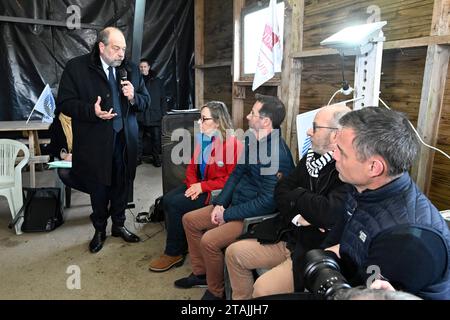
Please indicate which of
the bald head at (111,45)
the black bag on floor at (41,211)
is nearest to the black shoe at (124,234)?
the black bag on floor at (41,211)

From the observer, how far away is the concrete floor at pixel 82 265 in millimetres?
1953

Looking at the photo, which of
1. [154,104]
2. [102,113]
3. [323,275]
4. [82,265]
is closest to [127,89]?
[102,113]

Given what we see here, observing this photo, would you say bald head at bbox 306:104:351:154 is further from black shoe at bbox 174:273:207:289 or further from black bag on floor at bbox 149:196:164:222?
black bag on floor at bbox 149:196:164:222

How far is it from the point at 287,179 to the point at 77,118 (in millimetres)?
1443

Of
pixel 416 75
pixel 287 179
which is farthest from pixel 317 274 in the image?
pixel 416 75

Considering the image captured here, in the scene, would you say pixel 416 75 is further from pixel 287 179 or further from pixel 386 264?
pixel 386 264

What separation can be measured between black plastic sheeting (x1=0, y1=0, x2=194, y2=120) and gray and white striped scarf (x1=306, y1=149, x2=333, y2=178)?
148 inches

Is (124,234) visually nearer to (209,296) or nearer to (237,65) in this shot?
(209,296)

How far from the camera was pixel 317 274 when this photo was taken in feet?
3.10

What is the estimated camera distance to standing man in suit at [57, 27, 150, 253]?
7.30 feet

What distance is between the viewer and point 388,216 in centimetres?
95

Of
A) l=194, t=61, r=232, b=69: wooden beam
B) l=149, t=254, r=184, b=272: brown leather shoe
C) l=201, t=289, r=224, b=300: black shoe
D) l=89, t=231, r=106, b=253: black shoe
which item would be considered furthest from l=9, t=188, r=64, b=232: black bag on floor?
l=194, t=61, r=232, b=69: wooden beam

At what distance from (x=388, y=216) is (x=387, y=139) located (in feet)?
0.71

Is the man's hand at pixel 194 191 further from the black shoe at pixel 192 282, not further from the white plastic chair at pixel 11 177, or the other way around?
the white plastic chair at pixel 11 177
